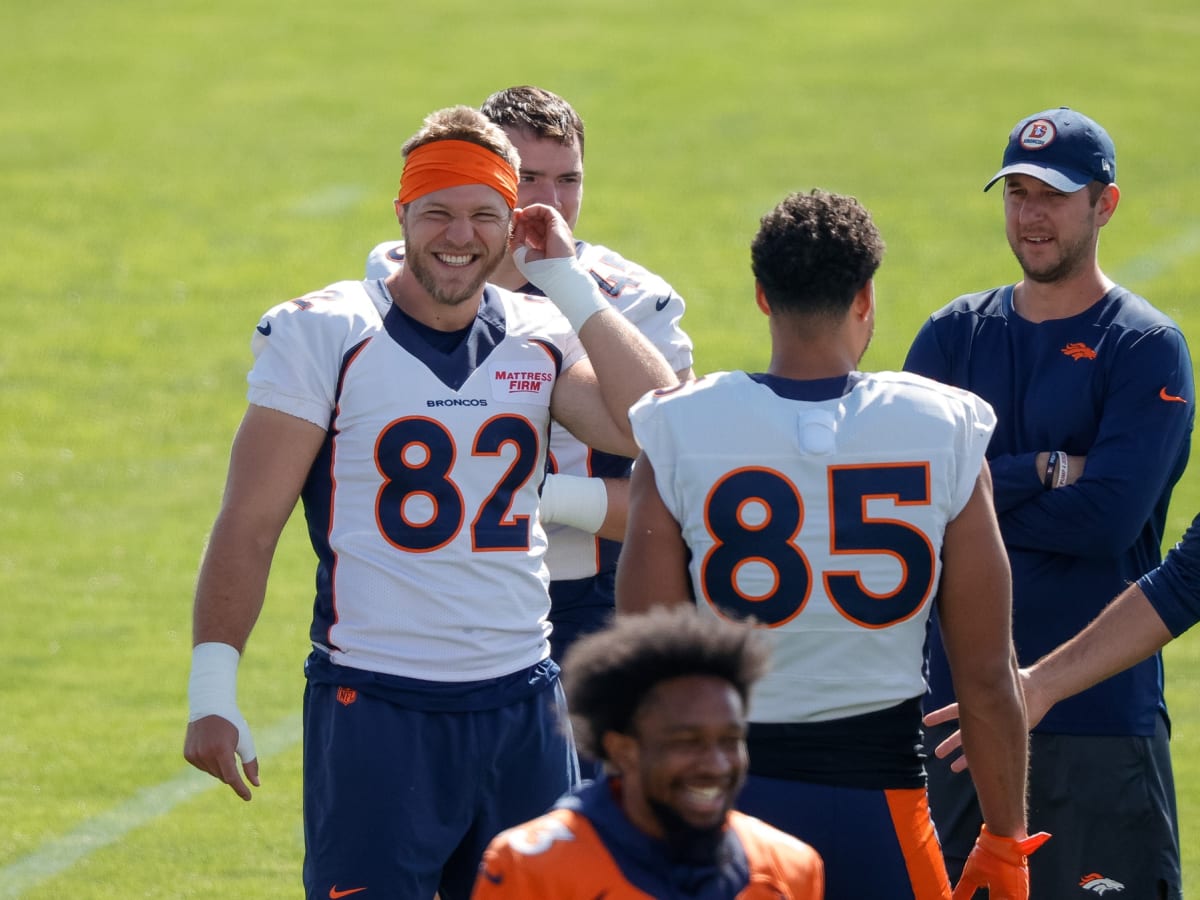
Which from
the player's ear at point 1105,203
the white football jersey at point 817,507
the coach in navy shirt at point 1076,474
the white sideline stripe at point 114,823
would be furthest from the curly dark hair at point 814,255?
the white sideline stripe at point 114,823

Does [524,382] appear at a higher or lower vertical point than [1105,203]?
lower

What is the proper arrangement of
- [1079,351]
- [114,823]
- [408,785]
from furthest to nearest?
[114,823] → [1079,351] → [408,785]

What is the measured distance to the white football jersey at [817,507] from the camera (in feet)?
10.5

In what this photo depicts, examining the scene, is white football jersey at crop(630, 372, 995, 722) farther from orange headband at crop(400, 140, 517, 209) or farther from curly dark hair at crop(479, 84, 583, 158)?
curly dark hair at crop(479, 84, 583, 158)

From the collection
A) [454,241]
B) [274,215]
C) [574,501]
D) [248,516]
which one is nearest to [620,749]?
[248,516]

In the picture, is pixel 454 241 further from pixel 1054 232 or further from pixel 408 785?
pixel 1054 232

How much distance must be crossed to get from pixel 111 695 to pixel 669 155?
1150 cm

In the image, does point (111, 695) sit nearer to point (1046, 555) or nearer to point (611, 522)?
point (611, 522)

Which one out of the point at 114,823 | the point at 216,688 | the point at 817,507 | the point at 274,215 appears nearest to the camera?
the point at 817,507

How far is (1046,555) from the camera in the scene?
4.55 meters

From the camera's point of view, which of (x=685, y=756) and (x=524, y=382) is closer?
(x=685, y=756)

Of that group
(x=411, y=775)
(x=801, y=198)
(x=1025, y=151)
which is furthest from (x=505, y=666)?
(x=1025, y=151)

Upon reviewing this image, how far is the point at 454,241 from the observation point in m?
3.96

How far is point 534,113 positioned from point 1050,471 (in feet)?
5.44
